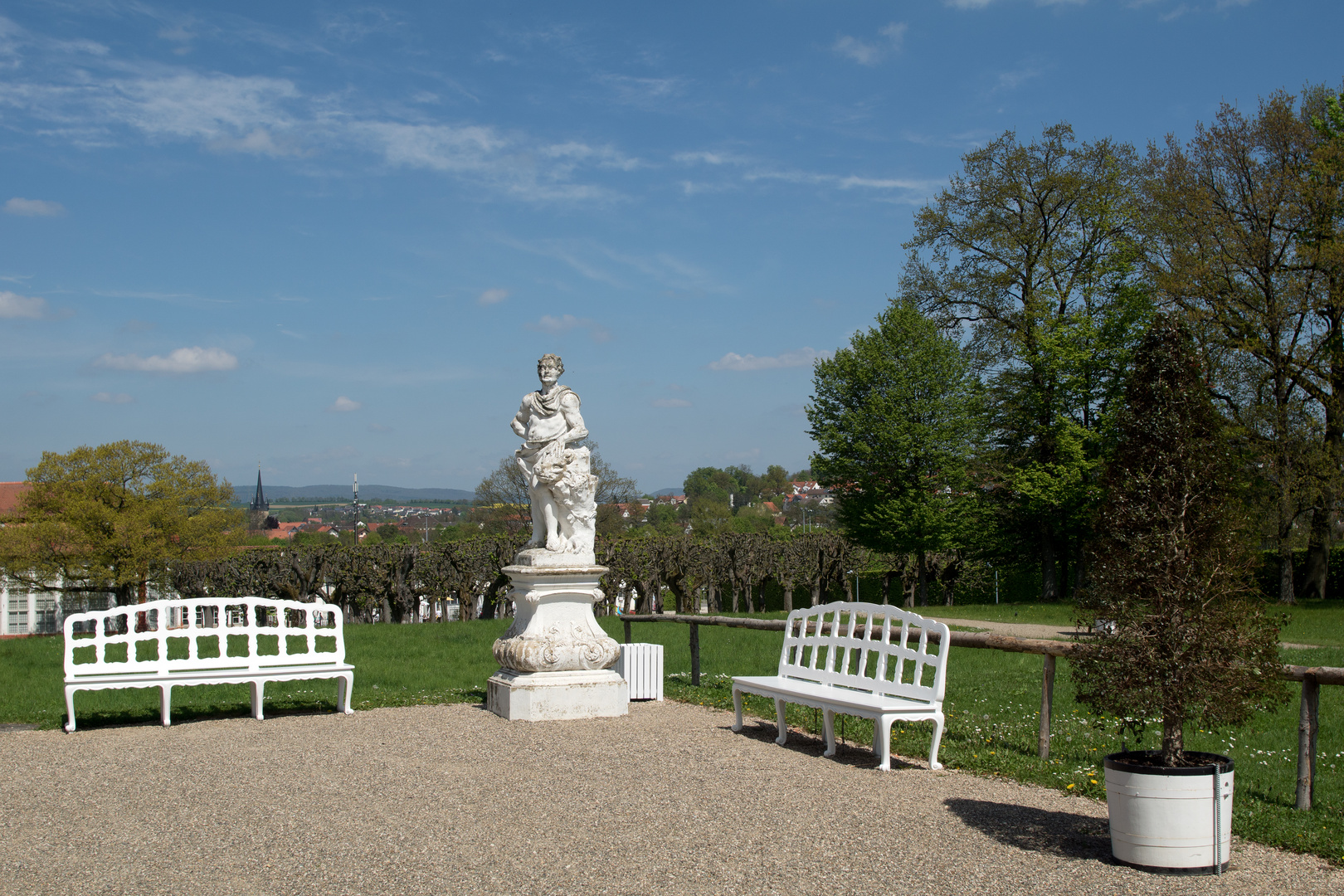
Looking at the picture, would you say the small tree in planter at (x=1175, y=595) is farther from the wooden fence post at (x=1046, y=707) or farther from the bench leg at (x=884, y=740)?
the wooden fence post at (x=1046, y=707)

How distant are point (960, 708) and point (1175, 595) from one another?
5.41 meters

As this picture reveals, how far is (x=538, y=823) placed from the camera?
207 inches

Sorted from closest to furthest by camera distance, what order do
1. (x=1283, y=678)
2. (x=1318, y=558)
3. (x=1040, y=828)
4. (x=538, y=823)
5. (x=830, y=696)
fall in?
(x=1283, y=678) → (x=1040, y=828) → (x=538, y=823) → (x=830, y=696) → (x=1318, y=558)

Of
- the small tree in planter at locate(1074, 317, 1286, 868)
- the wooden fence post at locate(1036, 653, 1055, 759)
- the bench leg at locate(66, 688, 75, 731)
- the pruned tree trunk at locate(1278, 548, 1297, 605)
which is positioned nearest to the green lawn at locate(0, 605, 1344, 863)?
the wooden fence post at locate(1036, 653, 1055, 759)

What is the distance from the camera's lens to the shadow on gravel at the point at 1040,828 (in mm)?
4695

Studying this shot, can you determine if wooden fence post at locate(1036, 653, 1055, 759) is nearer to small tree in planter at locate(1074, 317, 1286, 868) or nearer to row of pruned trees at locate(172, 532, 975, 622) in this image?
small tree in planter at locate(1074, 317, 1286, 868)

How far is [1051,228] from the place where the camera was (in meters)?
30.8

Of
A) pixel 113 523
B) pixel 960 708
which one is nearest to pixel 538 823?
pixel 960 708

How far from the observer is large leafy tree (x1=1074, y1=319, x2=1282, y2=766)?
4496mm

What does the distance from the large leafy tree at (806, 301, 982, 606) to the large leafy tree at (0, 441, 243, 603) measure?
725 inches

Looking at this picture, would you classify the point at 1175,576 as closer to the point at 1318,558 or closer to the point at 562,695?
the point at 562,695

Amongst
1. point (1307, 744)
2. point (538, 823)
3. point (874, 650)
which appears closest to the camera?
point (538, 823)

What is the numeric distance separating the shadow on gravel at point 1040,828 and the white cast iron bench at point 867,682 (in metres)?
0.84

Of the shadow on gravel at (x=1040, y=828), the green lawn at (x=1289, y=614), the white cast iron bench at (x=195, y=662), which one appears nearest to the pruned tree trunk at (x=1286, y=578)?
the green lawn at (x=1289, y=614)
